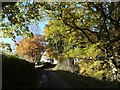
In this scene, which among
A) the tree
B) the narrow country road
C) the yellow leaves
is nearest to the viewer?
the narrow country road

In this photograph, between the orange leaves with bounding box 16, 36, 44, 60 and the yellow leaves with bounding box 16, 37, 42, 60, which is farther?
the yellow leaves with bounding box 16, 37, 42, 60

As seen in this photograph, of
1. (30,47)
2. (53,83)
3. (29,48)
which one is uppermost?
(30,47)

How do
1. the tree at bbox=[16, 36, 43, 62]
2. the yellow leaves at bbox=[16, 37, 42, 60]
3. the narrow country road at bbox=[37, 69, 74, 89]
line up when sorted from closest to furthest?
the narrow country road at bbox=[37, 69, 74, 89] < the tree at bbox=[16, 36, 43, 62] < the yellow leaves at bbox=[16, 37, 42, 60]

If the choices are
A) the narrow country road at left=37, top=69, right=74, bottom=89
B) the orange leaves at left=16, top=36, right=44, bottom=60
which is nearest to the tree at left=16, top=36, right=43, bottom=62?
the orange leaves at left=16, top=36, right=44, bottom=60

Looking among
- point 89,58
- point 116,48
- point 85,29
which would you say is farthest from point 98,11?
point 89,58

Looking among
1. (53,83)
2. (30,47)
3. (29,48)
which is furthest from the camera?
(30,47)

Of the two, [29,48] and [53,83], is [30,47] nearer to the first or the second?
[29,48]

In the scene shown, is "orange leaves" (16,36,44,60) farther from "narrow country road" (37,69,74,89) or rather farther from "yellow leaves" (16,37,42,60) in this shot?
"narrow country road" (37,69,74,89)

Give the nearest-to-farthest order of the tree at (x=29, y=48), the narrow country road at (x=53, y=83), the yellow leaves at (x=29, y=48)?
the narrow country road at (x=53, y=83) < the tree at (x=29, y=48) < the yellow leaves at (x=29, y=48)

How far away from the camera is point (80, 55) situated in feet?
91.9

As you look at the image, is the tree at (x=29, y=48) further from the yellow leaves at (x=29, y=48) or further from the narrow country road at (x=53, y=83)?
the narrow country road at (x=53, y=83)

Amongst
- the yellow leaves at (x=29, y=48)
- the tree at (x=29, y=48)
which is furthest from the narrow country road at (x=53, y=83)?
the yellow leaves at (x=29, y=48)

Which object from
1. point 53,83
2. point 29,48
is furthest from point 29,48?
point 53,83

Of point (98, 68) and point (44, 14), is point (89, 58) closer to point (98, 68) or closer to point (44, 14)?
point (98, 68)
